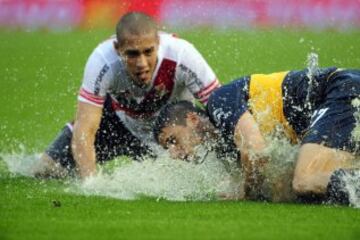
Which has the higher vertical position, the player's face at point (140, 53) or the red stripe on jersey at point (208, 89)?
the player's face at point (140, 53)

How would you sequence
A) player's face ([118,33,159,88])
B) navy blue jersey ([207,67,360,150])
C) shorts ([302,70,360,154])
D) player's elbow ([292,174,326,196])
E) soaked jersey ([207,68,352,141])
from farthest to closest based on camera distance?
player's face ([118,33,159,88]) < soaked jersey ([207,68,352,141]) < navy blue jersey ([207,67,360,150]) < shorts ([302,70,360,154]) < player's elbow ([292,174,326,196])

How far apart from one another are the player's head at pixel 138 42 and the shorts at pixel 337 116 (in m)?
1.53

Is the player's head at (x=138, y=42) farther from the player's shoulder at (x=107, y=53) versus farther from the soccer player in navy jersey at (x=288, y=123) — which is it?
the soccer player in navy jersey at (x=288, y=123)

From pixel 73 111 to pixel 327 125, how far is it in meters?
6.13

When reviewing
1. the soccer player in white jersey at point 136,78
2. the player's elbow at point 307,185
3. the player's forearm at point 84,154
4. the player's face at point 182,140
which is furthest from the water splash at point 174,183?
the player's elbow at point 307,185

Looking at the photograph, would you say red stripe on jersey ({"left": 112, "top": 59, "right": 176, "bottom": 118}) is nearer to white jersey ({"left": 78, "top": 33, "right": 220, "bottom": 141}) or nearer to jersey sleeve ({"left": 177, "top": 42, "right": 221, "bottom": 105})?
white jersey ({"left": 78, "top": 33, "right": 220, "bottom": 141})

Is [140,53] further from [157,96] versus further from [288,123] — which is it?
[288,123]

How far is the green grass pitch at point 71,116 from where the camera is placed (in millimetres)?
7090

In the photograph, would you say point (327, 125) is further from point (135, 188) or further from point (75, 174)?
point (75, 174)

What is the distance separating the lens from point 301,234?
6.91 metres

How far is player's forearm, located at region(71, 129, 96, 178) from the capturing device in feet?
Result: 31.1

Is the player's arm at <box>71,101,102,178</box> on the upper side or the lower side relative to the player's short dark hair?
lower

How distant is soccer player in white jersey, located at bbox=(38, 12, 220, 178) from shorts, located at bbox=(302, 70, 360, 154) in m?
1.26

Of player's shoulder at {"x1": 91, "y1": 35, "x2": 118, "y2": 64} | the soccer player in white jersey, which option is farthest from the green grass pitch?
player's shoulder at {"x1": 91, "y1": 35, "x2": 118, "y2": 64}
